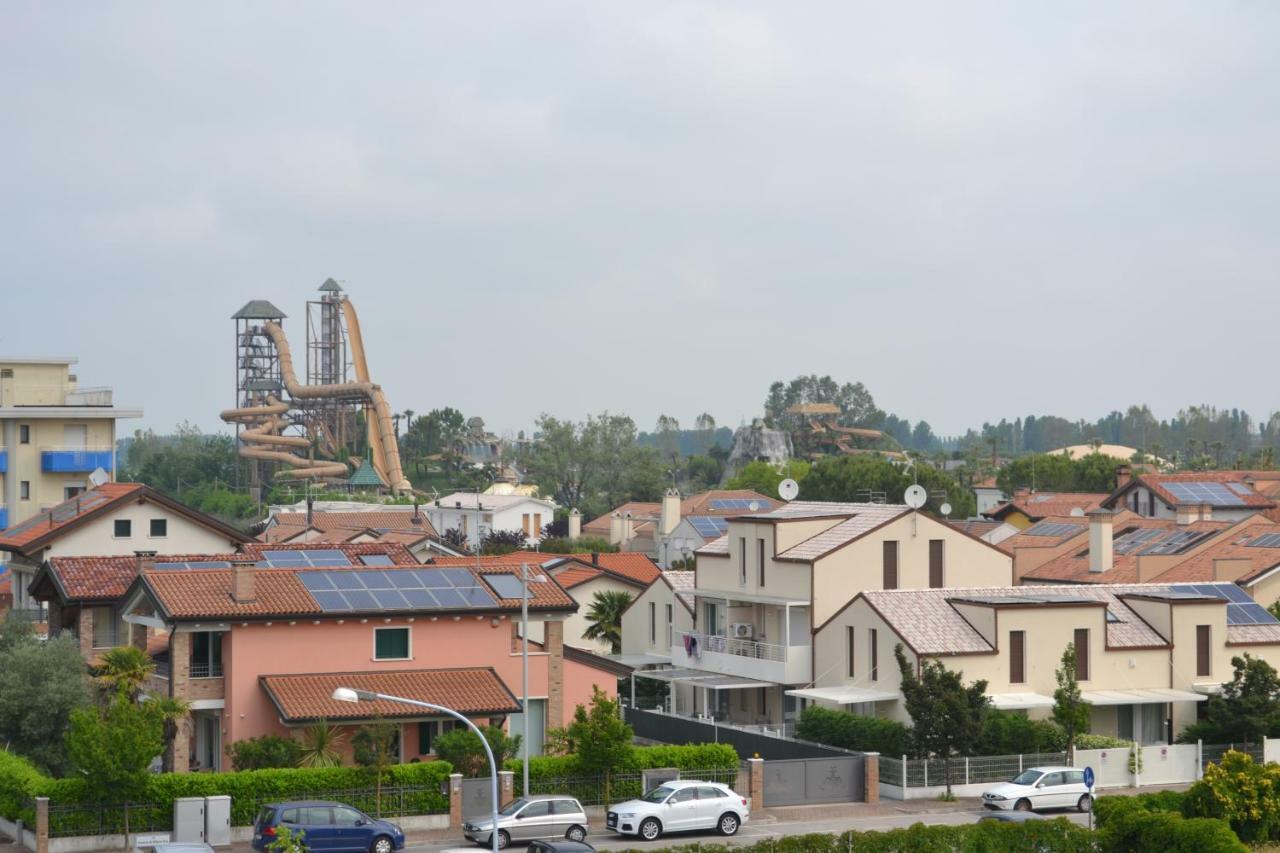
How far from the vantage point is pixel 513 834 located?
42.7 meters

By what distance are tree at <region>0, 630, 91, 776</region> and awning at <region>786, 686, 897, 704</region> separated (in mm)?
23095

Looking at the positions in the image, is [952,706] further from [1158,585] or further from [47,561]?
[47,561]

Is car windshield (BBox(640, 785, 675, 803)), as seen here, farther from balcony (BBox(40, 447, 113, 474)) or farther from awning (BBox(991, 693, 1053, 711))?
balcony (BBox(40, 447, 113, 474))

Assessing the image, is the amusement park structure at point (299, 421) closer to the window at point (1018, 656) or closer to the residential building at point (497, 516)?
the residential building at point (497, 516)

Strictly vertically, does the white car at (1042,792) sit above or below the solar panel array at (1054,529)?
below

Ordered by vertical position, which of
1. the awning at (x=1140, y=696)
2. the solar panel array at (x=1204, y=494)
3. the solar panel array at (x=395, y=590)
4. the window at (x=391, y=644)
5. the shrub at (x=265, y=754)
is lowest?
the shrub at (x=265, y=754)

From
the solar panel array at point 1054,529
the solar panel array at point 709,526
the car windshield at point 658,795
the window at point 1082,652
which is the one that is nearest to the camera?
the car windshield at point 658,795

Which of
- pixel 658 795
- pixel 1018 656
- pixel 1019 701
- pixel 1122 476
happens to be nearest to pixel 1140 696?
pixel 1018 656

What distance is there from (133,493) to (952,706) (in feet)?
105

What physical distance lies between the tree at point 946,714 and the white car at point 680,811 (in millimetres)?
8480

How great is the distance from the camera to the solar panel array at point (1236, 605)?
61469 mm

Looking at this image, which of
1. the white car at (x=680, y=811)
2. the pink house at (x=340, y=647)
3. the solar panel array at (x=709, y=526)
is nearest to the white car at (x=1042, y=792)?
the white car at (x=680, y=811)

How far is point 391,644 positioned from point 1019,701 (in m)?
20.1

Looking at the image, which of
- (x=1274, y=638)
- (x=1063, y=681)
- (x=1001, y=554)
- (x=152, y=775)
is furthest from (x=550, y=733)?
(x=1274, y=638)
